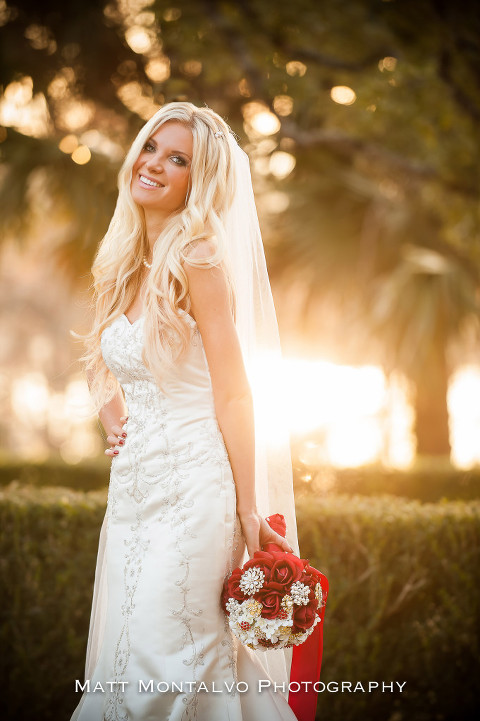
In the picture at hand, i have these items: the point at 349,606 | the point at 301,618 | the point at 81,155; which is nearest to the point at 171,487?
the point at 301,618

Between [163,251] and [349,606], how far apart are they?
242 centimetres

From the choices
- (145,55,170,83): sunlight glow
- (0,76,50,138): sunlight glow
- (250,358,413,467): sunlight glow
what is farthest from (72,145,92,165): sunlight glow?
(250,358,413,467): sunlight glow

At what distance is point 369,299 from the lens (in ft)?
29.5

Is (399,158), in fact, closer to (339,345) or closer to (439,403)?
(339,345)

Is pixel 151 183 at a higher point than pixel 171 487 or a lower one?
higher

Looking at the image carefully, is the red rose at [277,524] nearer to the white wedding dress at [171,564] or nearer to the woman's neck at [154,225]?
the white wedding dress at [171,564]

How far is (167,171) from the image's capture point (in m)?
2.70

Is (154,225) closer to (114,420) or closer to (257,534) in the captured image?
(114,420)

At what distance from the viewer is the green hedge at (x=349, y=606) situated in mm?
4039

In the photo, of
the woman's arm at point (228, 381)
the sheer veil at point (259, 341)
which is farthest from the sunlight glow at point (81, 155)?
the woman's arm at point (228, 381)

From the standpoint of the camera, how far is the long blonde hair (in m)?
2.48

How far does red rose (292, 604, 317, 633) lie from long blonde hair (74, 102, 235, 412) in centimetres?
86

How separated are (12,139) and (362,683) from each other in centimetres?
514

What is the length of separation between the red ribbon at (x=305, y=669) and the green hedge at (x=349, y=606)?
4.71ft
